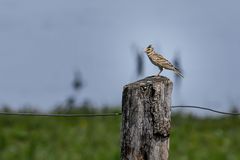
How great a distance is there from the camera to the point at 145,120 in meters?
6.61

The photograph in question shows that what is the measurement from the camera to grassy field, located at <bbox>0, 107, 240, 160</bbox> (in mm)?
14586

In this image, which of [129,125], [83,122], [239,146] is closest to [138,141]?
[129,125]

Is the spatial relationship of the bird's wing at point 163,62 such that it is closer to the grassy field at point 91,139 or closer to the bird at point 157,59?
the bird at point 157,59

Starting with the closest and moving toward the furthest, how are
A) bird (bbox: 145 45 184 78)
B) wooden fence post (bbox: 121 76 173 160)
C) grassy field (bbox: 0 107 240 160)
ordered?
wooden fence post (bbox: 121 76 173 160) < bird (bbox: 145 45 184 78) < grassy field (bbox: 0 107 240 160)

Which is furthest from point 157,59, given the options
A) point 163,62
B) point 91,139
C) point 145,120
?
point 91,139

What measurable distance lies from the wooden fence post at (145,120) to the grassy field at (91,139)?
7287 mm

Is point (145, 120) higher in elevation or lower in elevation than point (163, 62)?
lower

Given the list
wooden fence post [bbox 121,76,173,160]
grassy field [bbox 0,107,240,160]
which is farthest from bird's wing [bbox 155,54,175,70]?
grassy field [bbox 0,107,240,160]

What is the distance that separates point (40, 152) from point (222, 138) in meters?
3.15

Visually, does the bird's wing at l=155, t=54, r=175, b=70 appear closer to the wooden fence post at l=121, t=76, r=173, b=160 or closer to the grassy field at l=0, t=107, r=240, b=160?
the wooden fence post at l=121, t=76, r=173, b=160

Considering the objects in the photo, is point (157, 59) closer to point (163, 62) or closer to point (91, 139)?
point (163, 62)

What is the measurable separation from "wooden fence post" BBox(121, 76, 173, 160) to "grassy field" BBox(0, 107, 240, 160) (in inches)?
287

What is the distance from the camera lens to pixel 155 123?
6629 millimetres

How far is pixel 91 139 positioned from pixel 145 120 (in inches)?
356
